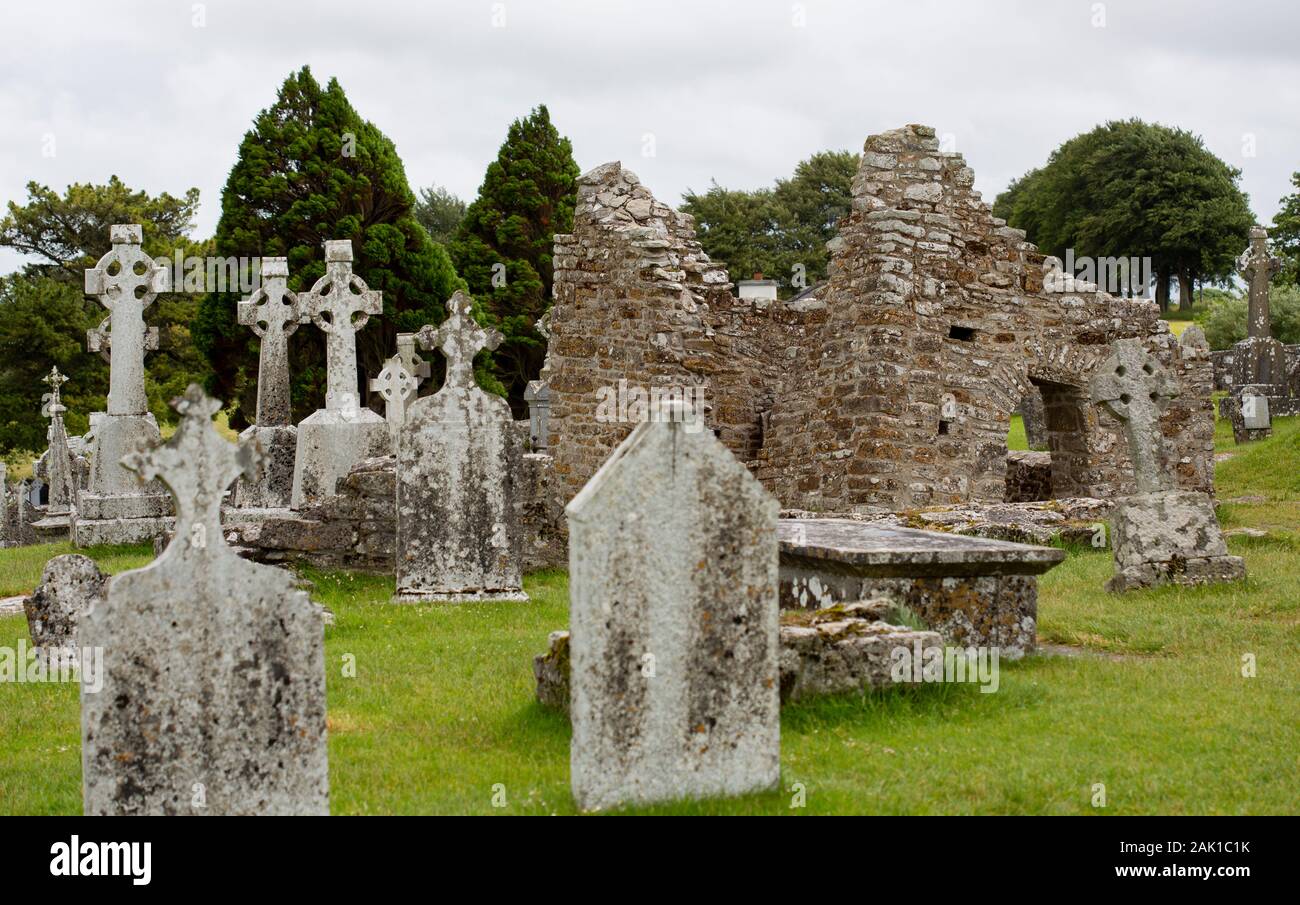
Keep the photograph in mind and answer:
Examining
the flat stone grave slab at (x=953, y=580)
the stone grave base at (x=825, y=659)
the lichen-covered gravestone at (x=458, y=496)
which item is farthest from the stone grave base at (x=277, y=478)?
the stone grave base at (x=825, y=659)

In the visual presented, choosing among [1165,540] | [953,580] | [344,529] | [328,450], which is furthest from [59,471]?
[953,580]

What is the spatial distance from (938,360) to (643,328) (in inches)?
132

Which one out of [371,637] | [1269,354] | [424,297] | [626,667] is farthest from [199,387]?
[424,297]

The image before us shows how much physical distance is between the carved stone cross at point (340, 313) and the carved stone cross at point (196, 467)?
10.1m

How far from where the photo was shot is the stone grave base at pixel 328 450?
14.1m

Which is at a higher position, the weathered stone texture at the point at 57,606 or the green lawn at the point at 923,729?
the weathered stone texture at the point at 57,606

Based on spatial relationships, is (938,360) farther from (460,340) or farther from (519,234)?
(519,234)

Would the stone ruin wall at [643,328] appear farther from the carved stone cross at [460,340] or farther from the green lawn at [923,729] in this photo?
the green lawn at [923,729]

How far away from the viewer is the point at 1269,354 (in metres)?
24.2

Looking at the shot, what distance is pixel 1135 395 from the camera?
10469mm

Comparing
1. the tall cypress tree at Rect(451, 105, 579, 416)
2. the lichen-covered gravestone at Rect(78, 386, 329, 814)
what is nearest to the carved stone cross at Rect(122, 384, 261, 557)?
the lichen-covered gravestone at Rect(78, 386, 329, 814)

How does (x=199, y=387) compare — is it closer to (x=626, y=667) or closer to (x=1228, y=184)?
(x=626, y=667)

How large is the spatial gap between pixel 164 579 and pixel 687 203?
45.8m

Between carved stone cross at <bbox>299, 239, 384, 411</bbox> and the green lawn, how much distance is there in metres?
5.73
